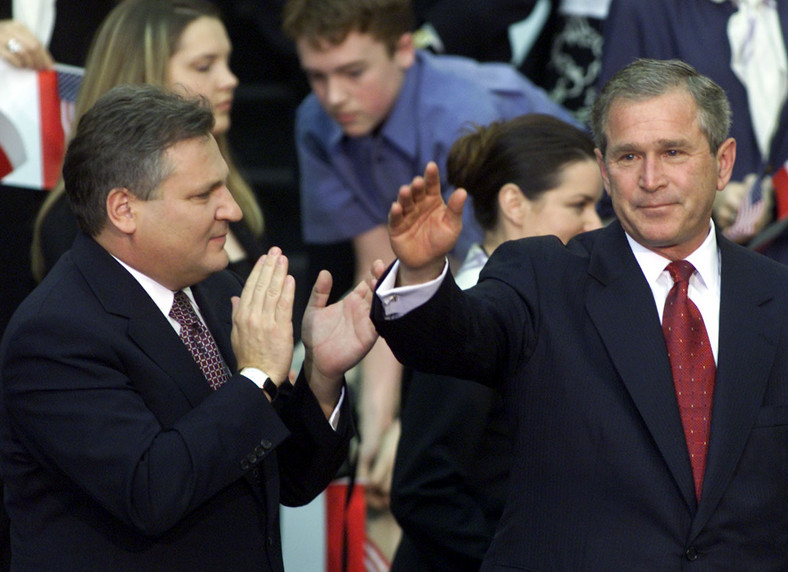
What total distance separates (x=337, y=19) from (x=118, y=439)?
2290 millimetres

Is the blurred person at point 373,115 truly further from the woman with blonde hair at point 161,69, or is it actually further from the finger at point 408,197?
the finger at point 408,197

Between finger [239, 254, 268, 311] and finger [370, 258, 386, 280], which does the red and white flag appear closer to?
finger [239, 254, 268, 311]

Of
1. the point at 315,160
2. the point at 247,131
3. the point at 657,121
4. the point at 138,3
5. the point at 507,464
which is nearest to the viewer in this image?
the point at 657,121

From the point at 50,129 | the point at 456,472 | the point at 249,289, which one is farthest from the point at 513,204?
the point at 50,129

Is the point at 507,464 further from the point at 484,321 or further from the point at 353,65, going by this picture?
the point at 353,65

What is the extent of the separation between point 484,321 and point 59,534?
0.90 metres

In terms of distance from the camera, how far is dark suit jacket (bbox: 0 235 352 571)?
2408 millimetres

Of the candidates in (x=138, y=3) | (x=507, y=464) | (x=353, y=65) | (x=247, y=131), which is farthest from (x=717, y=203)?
(x=247, y=131)

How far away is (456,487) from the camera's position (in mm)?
3080

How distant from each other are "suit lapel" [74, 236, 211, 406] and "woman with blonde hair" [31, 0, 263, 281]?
813mm

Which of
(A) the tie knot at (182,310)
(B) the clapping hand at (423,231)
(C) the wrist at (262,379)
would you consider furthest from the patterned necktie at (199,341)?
(B) the clapping hand at (423,231)

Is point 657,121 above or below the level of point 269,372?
above

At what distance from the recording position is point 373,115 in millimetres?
4547

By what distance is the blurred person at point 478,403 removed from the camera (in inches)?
120
